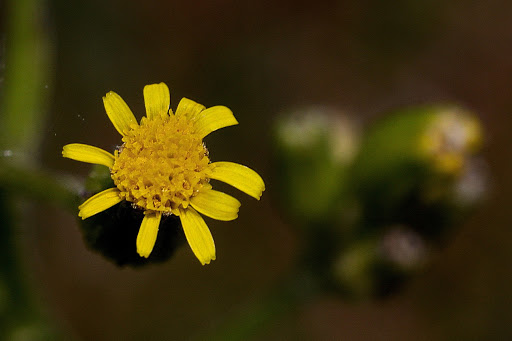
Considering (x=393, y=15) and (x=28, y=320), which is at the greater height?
(x=393, y=15)

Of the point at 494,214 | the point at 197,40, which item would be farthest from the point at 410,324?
the point at 197,40

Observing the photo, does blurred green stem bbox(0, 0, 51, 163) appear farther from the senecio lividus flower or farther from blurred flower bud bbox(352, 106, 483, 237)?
blurred flower bud bbox(352, 106, 483, 237)

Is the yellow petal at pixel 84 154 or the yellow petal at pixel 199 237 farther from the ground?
the yellow petal at pixel 84 154

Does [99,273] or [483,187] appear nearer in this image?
[483,187]

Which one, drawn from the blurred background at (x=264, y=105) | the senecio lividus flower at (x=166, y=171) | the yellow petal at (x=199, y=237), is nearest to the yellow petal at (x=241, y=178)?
the senecio lividus flower at (x=166, y=171)

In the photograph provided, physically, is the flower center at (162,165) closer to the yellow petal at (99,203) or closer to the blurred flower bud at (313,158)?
the yellow petal at (99,203)

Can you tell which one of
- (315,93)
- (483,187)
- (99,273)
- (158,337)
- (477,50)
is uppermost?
(477,50)

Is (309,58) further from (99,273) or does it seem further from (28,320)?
(28,320)
